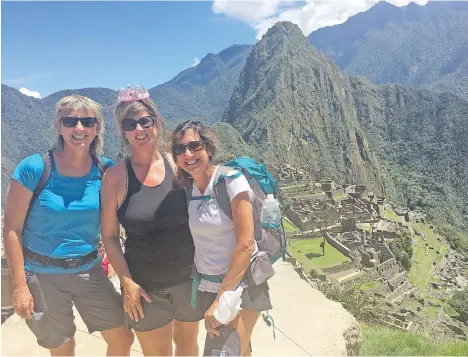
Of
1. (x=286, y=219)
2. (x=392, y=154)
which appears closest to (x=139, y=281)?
(x=286, y=219)

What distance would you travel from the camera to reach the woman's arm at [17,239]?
115 inches

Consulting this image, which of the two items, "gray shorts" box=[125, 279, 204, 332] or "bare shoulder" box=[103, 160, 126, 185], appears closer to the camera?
"bare shoulder" box=[103, 160, 126, 185]

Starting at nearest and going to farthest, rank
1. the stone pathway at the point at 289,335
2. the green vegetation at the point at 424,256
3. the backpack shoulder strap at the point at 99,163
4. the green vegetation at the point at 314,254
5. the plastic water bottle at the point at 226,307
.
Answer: the plastic water bottle at the point at 226,307 → the backpack shoulder strap at the point at 99,163 → the stone pathway at the point at 289,335 → the green vegetation at the point at 314,254 → the green vegetation at the point at 424,256

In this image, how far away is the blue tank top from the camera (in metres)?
2.95

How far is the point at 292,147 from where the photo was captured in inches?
4090

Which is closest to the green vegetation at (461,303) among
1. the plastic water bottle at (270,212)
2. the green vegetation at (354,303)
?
the green vegetation at (354,303)

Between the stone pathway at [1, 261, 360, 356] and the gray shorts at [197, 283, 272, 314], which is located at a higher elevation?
the gray shorts at [197, 283, 272, 314]

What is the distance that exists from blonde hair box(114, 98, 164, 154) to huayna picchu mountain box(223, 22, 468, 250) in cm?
8180

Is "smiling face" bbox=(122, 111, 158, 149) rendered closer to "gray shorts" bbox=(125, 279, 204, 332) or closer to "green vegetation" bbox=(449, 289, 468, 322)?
"gray shorts" bbox=(125, 279, 204, 332)

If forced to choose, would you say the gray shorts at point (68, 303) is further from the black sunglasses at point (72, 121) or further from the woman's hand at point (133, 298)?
the black sunglasses at point (72, 121)

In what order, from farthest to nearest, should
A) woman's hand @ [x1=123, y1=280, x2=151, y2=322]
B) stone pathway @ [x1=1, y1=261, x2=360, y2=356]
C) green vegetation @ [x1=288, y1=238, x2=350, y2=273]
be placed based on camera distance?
green vegetation @ [x1=288, y1=238, x2=350, y2=273] < stone pathway @ [x1=1, y1=261, x2=360, y2=356] < woman's hand @ [x1=123, y1=280, x2=151, y2=322]

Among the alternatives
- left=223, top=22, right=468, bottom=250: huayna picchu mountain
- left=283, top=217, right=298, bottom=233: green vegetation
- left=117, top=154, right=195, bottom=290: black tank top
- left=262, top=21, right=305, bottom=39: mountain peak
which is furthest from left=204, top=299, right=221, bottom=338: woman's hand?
left=262, top=21, right=305, bottom=39: mountain peak

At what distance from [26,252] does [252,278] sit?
1.56m

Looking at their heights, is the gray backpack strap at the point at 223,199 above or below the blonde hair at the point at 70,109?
below
